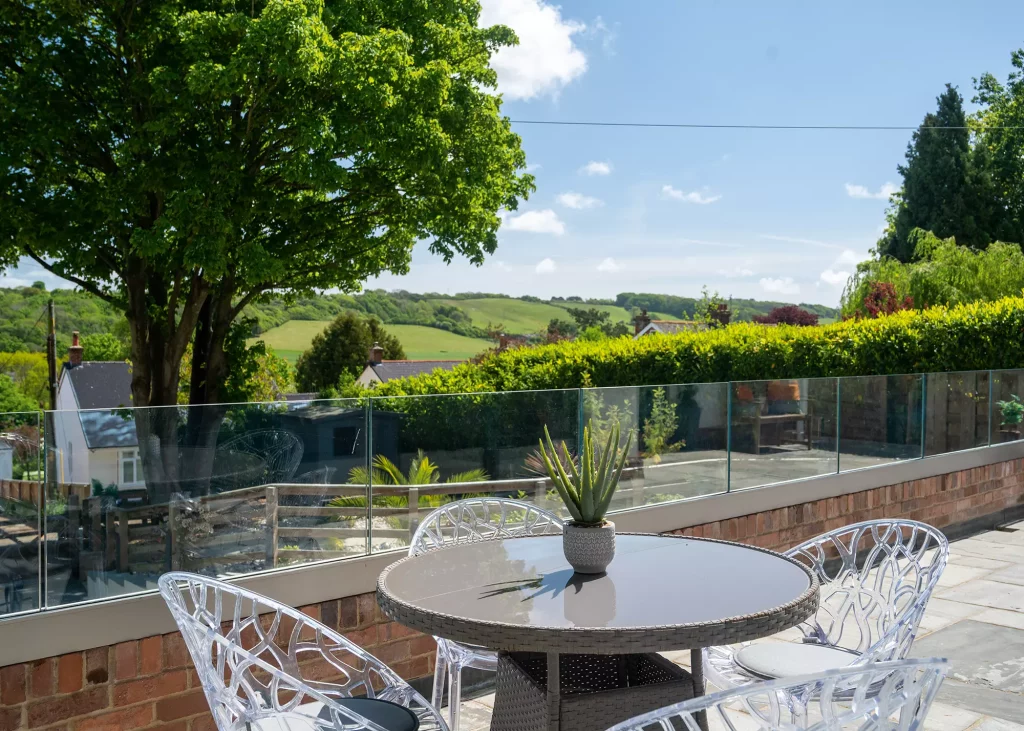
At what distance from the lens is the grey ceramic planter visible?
313cm

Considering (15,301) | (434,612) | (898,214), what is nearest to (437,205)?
(434,612)

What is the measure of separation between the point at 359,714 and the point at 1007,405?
959cm

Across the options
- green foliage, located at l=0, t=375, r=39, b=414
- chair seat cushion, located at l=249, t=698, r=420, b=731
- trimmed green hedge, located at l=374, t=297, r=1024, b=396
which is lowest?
green foliage, located at l=0, t=375, r=39, b=414

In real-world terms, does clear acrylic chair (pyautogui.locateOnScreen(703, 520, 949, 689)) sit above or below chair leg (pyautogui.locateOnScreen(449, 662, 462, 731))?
above

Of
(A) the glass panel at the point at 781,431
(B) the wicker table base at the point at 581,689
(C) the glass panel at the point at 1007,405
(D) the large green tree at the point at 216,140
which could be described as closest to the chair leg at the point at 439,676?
(B) the wicker table base at the point at 581,689

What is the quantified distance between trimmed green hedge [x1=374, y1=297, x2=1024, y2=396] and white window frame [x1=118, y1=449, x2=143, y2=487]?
883 centimetres

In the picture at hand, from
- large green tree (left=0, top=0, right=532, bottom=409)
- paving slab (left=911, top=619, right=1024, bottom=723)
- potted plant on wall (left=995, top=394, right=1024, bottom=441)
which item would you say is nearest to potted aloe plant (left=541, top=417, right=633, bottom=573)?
paving slab (left=911, top=619, right=1024, bottom=723)

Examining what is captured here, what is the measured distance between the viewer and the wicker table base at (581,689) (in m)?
2.83

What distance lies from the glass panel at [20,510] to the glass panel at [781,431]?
4.89m

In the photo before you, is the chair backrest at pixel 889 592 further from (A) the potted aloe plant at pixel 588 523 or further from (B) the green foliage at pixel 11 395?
(B) the green foliage at pixel 11 395

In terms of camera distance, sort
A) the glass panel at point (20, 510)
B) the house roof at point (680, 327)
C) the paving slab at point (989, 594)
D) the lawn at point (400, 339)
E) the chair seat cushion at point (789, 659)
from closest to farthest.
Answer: the chair seat cushion at point (789, 659)
the glass panel at point (20, 510)
the paving slab at point (989, 594)
the house roof at point (680, 327)
the lawn at point (400, 339)

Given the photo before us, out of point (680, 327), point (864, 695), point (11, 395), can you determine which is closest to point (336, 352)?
point (11, 395)

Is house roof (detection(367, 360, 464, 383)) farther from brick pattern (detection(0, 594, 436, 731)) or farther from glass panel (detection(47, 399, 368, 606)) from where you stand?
brick pattern (detection(0, 594, 436, 731))

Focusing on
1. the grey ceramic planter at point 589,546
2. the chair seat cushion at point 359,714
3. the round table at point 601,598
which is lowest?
the chair seat cushion at point 359,714
